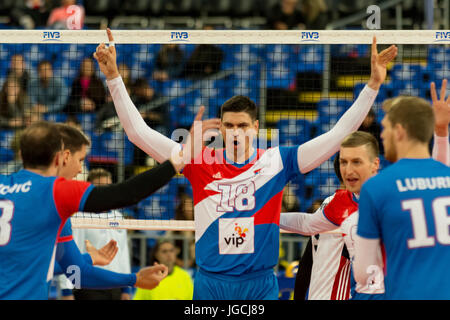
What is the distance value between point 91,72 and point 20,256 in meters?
9.74

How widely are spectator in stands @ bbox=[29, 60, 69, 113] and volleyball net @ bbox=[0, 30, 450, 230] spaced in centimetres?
2

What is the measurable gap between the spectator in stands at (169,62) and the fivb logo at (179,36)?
815 cm

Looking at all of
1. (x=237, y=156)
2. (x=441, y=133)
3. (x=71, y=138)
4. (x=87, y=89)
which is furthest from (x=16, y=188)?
(x=87, y=89)

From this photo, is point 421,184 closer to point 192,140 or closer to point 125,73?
point 192,140

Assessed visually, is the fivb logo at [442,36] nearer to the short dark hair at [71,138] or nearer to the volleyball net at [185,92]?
the short dark hair at [71,138]

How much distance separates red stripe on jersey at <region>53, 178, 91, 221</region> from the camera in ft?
14.3

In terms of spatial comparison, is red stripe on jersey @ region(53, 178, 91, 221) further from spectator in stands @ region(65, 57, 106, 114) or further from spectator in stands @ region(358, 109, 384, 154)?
spectator in stands @ region(65, 57, 106, 114)

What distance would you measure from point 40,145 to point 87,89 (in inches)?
370

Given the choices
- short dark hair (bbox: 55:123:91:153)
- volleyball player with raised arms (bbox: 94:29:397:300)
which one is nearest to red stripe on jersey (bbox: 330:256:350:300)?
volleyball player with raised arms (bbox: 94:29:397:300)

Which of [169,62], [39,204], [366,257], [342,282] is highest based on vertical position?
[169,62]

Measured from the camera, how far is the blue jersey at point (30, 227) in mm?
4289

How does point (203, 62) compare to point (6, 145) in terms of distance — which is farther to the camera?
point (203, 62)

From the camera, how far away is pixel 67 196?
4.35 metres
